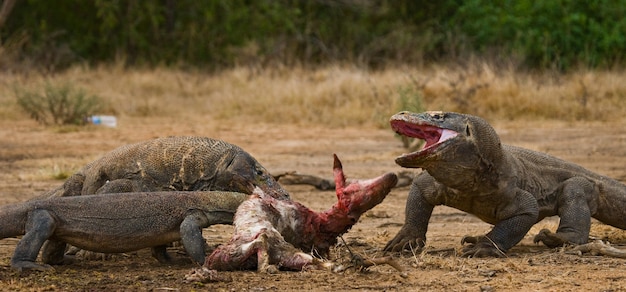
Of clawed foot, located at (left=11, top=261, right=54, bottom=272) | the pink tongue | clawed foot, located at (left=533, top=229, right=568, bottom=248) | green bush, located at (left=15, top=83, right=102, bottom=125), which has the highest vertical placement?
the pink tongue

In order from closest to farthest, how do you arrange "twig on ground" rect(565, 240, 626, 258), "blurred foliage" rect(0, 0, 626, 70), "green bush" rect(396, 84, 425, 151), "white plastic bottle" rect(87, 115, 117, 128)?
"twig on ground" rect(565, 240, 626, 258) < "green bush" rect(396, 84, 425, 151) < "white plastic bottle" rect(87, 115, 117, 128) < "blurred foliage" rect(0, 0, 626, 70)

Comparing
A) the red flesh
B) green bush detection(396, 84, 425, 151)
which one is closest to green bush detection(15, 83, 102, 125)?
green bush detection(396, 84, 425, 151)

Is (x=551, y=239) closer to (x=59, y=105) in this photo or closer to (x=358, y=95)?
(x=358, y=95)

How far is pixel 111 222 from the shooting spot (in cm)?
652

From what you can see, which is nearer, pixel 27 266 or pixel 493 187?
pixel 27 266

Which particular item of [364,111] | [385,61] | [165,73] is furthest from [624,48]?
[165,73]

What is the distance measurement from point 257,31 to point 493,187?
833 inches

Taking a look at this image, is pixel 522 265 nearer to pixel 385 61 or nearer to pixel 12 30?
pixel 385 61

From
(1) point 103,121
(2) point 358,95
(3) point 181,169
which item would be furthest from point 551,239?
(1) point 103,121

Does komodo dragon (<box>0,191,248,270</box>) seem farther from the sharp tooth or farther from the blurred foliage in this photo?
the blurred foliage

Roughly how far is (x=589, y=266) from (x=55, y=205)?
3049 millimetres

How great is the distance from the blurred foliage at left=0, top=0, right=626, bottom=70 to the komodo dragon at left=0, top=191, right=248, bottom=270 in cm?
1684

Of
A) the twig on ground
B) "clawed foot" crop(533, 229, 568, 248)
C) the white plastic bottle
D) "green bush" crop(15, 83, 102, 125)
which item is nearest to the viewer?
the twig on ground

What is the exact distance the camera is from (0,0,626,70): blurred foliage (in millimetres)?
25047
